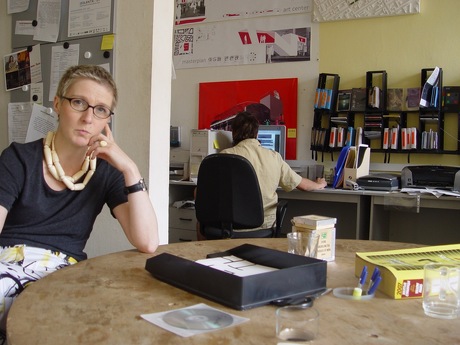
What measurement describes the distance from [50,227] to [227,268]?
2.24 ft

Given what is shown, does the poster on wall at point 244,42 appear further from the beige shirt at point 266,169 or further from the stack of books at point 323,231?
the stack of books at point 323,231

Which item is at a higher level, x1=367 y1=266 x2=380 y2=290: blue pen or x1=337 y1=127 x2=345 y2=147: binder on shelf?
x1=337 y1=127 x2=345 y2=147: binder on shelf

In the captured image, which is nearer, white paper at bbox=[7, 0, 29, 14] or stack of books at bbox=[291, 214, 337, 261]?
stack of books at bbox=[291, 214, 337, 261]

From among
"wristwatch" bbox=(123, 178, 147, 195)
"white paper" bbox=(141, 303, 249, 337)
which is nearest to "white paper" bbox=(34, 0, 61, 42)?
"wristwatch" bbox=(123, 178, 147, 195)

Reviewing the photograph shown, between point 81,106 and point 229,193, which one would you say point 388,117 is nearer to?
point 229,193

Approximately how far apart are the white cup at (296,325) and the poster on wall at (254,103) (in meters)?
3.64

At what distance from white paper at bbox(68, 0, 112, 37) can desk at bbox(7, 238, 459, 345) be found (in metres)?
1.35

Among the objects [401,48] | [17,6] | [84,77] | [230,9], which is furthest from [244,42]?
[84,77]

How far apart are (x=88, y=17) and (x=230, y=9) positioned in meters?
2.63

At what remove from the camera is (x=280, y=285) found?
894 millimetres

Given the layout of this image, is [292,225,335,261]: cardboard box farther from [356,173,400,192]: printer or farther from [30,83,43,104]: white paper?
[356,173,400,192]: printer

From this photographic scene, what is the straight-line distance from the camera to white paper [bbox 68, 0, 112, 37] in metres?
2.12

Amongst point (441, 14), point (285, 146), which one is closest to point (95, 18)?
point (285, 146)

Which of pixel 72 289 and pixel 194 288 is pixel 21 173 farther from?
pixel 194 288
